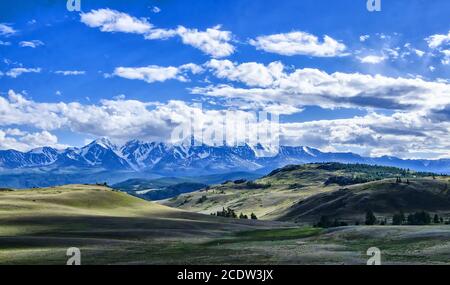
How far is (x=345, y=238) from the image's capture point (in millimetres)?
91438

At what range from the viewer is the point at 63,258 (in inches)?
2293

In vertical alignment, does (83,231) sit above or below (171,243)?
above

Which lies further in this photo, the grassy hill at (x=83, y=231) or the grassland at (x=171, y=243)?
the grassy hill at (x=83, y=231)

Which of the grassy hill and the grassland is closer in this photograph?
the grassland

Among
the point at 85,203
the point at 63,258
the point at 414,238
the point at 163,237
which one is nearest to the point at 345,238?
the point at 414,238

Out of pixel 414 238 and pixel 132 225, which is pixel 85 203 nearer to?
pixel 132 225

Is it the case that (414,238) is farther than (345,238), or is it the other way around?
(345,238)

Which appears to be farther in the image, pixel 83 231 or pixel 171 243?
pixel 83 231

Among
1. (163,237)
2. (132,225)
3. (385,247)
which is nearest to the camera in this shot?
(385,247)
